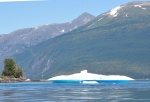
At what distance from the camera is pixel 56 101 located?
80625mm

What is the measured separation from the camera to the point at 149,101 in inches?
3123

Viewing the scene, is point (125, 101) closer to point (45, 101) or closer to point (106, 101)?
point (106, 101)

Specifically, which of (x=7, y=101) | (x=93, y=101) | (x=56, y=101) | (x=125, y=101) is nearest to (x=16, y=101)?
(x=7, y=101)

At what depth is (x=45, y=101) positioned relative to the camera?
8081 cm

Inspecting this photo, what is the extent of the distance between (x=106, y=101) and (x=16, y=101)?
1570 cm

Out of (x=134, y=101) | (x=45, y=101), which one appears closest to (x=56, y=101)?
(x=45, y=101)

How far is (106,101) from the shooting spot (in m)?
79.6

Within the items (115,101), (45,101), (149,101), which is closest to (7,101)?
(45,101)

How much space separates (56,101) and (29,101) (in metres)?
4.76

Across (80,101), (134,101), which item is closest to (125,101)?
(134,101)

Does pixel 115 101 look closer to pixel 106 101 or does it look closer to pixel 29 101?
pixel 106 101

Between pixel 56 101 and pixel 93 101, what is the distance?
639cm

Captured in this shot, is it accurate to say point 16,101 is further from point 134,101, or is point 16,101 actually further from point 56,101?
point 134,101

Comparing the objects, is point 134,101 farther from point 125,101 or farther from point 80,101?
point 80,101
